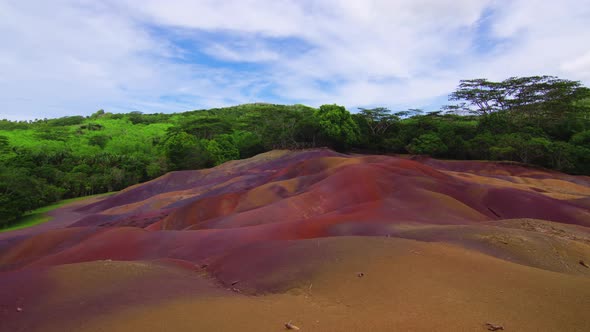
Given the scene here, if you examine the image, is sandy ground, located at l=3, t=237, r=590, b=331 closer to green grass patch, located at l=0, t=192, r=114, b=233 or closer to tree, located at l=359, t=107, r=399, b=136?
green grass patch, located at l=0, t=192, r=114, b=233

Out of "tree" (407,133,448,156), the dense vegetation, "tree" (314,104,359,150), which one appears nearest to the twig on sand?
the dense vegetation

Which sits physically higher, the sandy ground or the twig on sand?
the twig on sand

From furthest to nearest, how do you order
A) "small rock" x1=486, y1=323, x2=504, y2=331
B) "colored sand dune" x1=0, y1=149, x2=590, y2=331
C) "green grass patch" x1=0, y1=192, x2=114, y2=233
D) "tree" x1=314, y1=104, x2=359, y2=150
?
"tree" x1=314, y1=104, x2=359, y2=150 < "green grass patch" x1=0, y1=192, x2=114, y2=233 < "colored sand dune" x1=0, y1=149, x2=590, y2=331 < "small rock" x1=486, y1=323, x2=504, y2=331

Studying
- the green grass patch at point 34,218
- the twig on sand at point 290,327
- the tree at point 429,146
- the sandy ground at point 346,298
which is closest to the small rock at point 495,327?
the sandy ground at point 346,298

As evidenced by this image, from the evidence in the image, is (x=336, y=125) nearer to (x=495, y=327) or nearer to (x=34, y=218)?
(x=34, y=218)

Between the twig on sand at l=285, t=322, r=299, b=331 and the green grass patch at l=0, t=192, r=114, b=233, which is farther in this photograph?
the green grass patch at l=0, t=192, r=114, b=233

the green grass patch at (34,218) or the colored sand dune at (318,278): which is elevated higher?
the colored sand dune at (318,278)

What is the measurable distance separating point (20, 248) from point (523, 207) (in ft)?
82.9

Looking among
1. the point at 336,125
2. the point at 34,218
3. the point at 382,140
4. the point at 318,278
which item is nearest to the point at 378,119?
the point at 382,140

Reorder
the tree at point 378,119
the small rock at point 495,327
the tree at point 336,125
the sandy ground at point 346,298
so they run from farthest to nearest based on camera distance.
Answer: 1. the tree at point 378,119
2. the tree at point 336,125
3. the sandy ground at point 346,298
4. the small rock at point 495,327

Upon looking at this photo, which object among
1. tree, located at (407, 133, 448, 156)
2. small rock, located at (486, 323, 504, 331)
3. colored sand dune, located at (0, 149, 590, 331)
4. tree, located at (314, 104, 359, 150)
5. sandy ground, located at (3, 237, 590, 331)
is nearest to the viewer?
small rock, located at (486, 323, 504, 331)

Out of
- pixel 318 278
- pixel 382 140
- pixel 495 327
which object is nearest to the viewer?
pixel 495 327

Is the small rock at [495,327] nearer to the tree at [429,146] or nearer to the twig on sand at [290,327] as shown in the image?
the twig on sand at [290,327]

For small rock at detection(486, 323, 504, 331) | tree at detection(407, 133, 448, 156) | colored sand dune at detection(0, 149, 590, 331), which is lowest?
colored sand dune at detection(0, 149, 590, 331)
